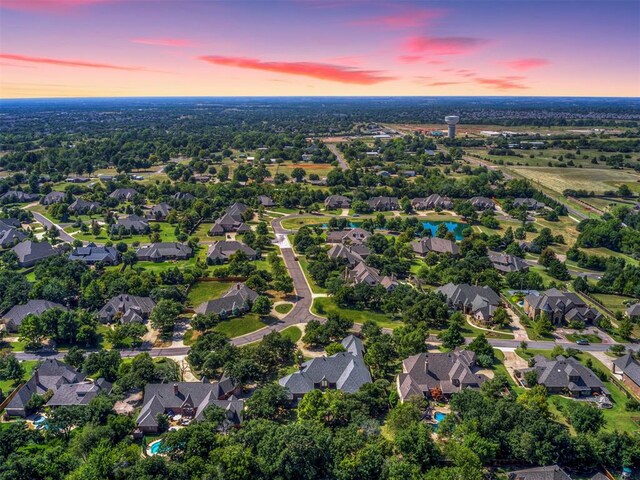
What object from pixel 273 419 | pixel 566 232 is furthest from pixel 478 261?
pixel 273 419

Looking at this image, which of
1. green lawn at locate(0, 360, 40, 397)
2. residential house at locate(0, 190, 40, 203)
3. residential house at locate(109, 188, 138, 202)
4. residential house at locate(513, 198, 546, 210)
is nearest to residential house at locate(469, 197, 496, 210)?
residential house at locate(513, 198, 546, 210)

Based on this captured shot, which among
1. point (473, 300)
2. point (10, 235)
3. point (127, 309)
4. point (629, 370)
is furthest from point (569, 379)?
point (10, 235)

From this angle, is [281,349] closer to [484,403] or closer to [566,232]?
[484,403]

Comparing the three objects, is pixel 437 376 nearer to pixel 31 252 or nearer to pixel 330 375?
pixel 330 375

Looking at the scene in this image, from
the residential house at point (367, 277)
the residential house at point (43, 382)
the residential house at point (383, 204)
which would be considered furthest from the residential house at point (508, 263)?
the residential house at point (43, 382)

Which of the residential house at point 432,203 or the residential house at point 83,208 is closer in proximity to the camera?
the residential house at point 83,208

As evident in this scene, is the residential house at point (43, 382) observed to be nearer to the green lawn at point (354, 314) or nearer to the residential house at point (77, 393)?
the residential house at point (77, 393)
